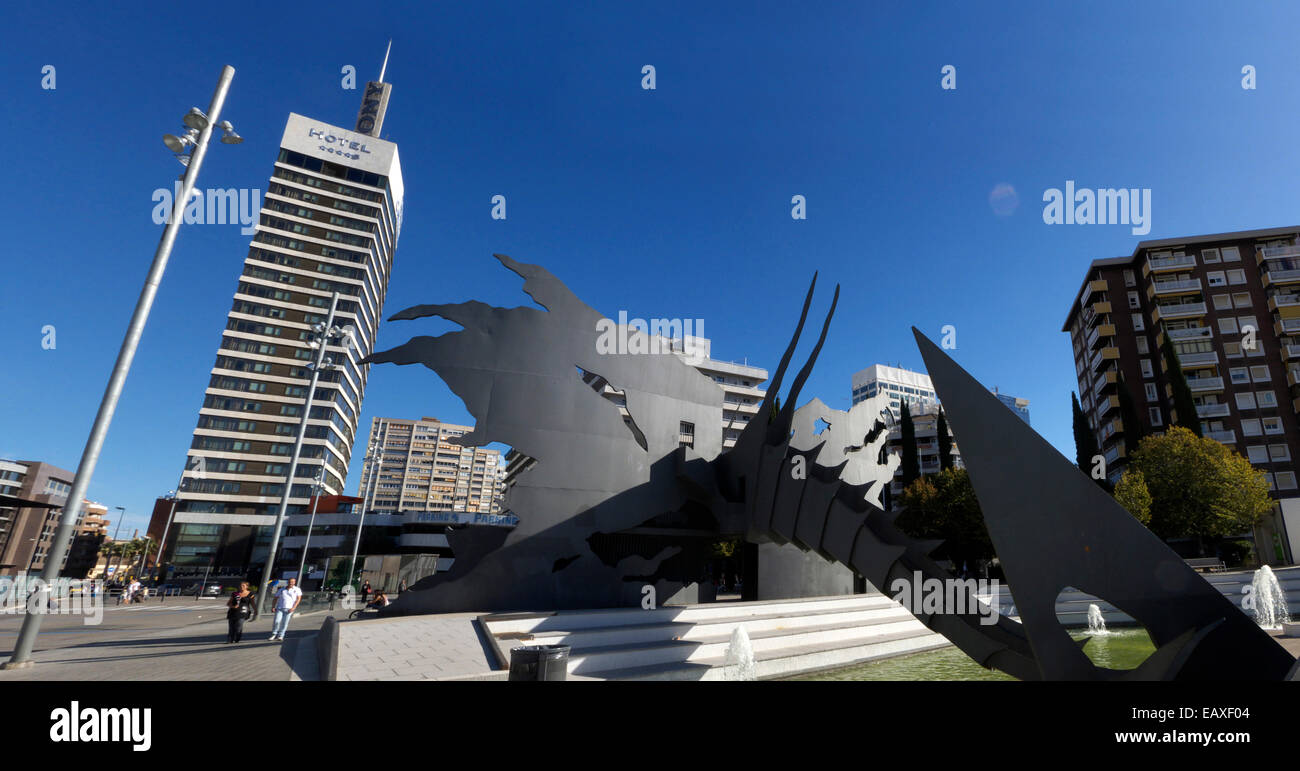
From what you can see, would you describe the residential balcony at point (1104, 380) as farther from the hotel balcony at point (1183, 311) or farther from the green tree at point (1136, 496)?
the green tree at point (1136, 496)

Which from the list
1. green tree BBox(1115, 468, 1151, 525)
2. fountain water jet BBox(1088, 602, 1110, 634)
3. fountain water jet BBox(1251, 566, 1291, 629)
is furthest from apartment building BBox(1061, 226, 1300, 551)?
fountain water jet BBox(1088, 602, 1110, 634)

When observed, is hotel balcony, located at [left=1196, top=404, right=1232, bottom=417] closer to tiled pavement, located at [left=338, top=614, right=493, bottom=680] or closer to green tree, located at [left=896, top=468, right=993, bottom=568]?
green tree, located at [left=896, top=468, right=993, bottom=568]

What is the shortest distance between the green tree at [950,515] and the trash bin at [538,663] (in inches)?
1350

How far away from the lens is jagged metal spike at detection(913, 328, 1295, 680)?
510 centimetres

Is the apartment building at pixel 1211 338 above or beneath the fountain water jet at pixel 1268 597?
above

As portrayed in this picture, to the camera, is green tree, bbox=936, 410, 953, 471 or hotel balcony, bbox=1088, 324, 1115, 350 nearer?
green tree, bbox=936, 410, 953, 471

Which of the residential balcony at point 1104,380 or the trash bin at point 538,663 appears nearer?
the trash bin at point 538,663

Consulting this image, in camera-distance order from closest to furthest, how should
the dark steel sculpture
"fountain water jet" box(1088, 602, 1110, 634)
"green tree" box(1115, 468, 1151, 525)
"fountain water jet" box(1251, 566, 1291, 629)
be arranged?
1. the dark steel sculpture
2. "fountain water jet" box(1088, 602, 1110, 634)
3. "fountain water jet" box(1251, 566, 1291, 629)
4. "green tree" box(1115, 468, 1151, 525)

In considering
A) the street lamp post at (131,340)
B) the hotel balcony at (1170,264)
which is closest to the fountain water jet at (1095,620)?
the street lamp post at (131,340)

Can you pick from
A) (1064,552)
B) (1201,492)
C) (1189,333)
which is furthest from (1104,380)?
(1064,552)

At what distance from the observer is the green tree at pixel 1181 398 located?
3916 cm

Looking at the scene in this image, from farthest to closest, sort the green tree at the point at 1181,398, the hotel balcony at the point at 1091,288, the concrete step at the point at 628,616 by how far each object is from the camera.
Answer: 1. the hotel balcony at the point at 1091,288
2. the green tree at the point at 1181,398
3. the concrete step at the point at 628,616

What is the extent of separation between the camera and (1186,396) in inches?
1597
